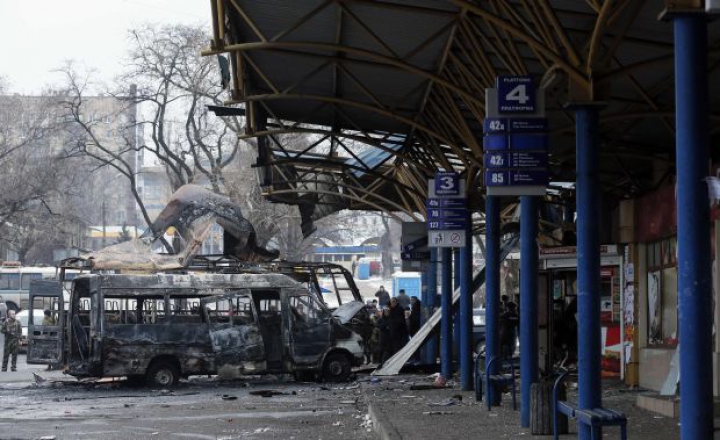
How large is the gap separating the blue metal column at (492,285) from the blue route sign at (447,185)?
8.09ft

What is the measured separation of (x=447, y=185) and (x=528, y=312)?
6.97 m

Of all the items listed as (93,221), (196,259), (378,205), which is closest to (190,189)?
(196,259)

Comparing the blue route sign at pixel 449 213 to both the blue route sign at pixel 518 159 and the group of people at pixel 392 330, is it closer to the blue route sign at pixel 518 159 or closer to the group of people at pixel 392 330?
the blue route sign at pixel 518 159

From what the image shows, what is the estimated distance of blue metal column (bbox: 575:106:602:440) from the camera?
1271 centimetres

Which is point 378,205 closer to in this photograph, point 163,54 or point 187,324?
point 187,324

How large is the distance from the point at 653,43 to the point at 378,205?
17.9 metres

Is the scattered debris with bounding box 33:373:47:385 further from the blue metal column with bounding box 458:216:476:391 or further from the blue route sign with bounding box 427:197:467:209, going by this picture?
the blue route sign with bounding box 427:197:467:209

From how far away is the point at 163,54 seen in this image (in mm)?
53156

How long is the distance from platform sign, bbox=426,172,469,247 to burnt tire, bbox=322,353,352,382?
6.88 metres

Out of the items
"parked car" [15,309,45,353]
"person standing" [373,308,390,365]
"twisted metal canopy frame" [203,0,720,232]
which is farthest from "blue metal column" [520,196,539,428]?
"parked car" [15,309,45,353]

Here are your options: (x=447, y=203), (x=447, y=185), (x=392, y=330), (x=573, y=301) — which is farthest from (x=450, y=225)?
(x=392, y=330)

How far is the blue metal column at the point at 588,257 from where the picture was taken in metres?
12.7

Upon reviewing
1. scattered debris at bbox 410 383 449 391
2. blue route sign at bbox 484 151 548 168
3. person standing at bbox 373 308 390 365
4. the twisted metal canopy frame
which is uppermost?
the twisted metal canopy frame

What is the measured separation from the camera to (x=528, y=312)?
15734 mm
